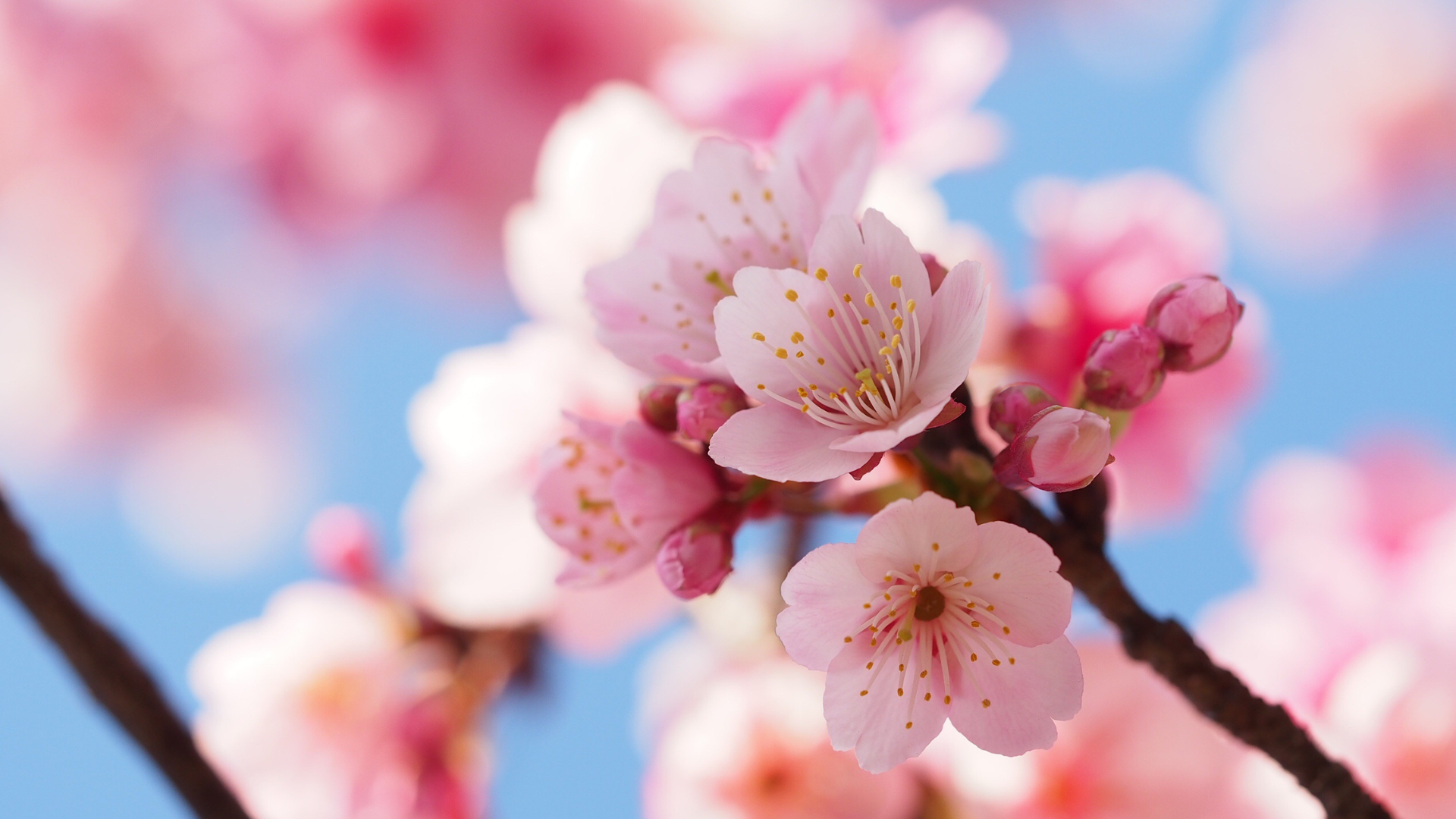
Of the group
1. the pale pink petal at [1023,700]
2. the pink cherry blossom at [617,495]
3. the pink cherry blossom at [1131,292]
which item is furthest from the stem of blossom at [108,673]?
the pink cherry blossom at [1131,292]

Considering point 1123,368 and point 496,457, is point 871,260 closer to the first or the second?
point 1123,368

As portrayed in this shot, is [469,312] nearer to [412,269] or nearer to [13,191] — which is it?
[412,269]

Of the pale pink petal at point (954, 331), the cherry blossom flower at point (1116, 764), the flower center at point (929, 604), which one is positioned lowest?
the cherry blossom flower at point (1116, 764)

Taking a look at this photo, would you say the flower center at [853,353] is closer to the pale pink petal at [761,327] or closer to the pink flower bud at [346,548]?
the pale pink petal at [761,327]

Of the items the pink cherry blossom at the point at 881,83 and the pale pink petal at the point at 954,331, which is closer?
the pale pink petal at the point at 954,331

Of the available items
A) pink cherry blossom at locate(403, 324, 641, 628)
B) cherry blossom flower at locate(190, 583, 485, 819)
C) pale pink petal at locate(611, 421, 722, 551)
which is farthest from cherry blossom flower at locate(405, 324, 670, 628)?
pale pink petal at locate(611, 421, 722, 551)


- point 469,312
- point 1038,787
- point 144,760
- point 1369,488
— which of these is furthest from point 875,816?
point 469,312
